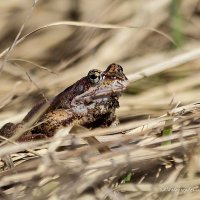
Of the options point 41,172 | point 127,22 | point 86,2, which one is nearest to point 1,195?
point 41,172

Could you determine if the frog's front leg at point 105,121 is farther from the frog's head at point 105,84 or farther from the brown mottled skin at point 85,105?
the frog's head at point 105,84

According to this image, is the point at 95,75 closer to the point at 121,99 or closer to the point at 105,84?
the point at 105,84

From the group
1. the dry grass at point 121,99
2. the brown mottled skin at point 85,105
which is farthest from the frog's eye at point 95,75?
the dry grass at point 121,99

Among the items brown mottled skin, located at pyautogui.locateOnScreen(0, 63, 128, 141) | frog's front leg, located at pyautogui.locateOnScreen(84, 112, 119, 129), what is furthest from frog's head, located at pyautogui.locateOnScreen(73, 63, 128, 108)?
frog's front leg, located at pyautogui.locateOnScreen(84, 112, 119, 129)

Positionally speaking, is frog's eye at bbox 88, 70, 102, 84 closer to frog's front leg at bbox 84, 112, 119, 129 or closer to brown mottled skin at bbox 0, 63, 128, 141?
brown mottled skin at bbox 0, 63, 128, 141

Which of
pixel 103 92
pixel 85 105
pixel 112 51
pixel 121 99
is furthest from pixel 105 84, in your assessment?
pixel 112 51

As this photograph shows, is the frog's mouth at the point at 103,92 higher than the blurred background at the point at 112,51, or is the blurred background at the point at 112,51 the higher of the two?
the blurred background at the point at 112,51
